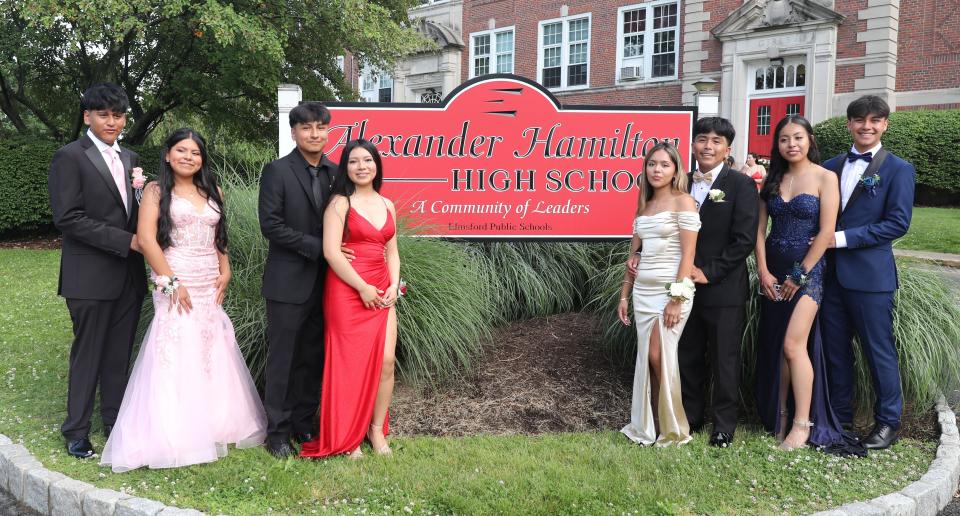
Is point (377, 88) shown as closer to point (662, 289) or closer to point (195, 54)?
point (195, 54)

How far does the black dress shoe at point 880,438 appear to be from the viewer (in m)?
4.11

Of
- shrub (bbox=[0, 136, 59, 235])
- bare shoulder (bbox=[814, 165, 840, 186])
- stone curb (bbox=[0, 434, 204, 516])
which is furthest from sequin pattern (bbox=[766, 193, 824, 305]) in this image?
shrub (bbox=[0, 136, 59, 235])

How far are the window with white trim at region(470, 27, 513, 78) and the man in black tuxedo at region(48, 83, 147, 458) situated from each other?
2273 cm

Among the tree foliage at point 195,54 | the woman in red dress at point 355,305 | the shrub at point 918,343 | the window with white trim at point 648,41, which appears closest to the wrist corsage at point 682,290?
the shrub at point 918,343

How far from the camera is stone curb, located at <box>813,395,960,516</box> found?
3.32m

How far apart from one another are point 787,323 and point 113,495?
3.65 meters

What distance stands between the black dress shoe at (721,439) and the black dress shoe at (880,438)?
0.75 m

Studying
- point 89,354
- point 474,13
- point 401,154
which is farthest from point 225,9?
point 474,13

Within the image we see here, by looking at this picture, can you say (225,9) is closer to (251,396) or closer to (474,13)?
(251,396)

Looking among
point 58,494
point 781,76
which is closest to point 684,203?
point 58,494

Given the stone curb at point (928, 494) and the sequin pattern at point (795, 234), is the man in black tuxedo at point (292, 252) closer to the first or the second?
the sequin pattern at point (795, 234)

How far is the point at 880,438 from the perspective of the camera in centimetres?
412

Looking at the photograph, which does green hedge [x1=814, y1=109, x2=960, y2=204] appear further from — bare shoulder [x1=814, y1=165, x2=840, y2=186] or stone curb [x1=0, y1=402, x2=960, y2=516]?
stone curb [x1=0, y1=402, x2=960, y2=516]

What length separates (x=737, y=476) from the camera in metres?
3.71
